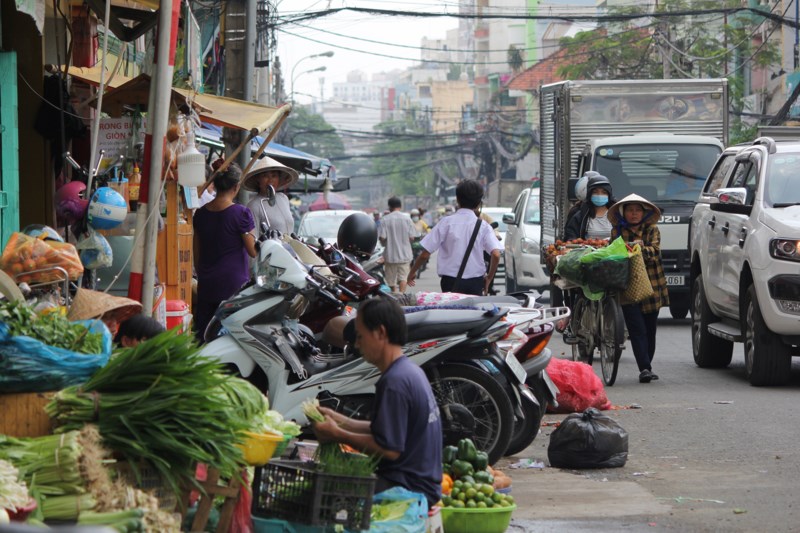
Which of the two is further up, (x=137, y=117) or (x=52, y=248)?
(x=137, y=117)

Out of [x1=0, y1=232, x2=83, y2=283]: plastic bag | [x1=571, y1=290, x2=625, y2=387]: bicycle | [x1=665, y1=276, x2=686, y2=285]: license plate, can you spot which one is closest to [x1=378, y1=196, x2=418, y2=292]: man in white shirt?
[x1=665, y1=276, x2=686, y2=285]: license plate

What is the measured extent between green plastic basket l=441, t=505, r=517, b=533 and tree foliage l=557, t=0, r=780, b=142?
1176 inches

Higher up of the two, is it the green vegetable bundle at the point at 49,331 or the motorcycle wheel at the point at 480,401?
the green vegetable bundle at the point at 49,331

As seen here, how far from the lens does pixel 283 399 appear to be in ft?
26.3

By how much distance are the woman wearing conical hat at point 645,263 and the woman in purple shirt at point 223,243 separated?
12.5 ft

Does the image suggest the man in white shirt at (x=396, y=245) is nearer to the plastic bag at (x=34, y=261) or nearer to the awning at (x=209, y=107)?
the awning at (x=209, y=107)

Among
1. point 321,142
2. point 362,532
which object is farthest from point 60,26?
point 321,142

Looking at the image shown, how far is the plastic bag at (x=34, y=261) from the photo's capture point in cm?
716

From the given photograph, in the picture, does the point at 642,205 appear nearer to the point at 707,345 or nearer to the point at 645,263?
the point at 645,263

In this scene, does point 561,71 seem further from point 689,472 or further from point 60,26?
Result: point 689,472

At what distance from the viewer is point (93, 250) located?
895 centimetres

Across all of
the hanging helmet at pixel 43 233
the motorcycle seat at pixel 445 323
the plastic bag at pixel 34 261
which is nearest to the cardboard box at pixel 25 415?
the plastic bag at pixel 34 261

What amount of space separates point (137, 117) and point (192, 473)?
547cm

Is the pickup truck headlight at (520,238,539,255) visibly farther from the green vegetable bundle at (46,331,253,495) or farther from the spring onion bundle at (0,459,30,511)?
the spring onion bundle at (0,459,30,511)
